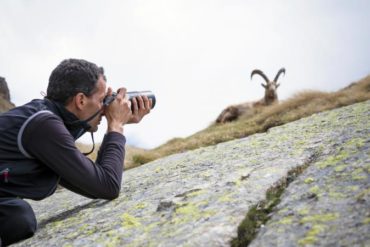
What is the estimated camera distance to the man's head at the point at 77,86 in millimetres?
3307

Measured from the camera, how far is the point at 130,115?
372 centimetres

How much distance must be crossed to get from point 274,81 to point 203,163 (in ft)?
66.1

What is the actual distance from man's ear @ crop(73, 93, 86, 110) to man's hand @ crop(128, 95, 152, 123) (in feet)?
1.74

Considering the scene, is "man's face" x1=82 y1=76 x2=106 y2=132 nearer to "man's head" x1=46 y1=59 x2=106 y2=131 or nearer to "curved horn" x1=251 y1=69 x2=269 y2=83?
"man's head" x1=46 y1=59 x2=106 y2=131

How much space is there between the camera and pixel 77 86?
10.9ft

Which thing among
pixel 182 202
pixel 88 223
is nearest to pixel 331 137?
pixel 182 202

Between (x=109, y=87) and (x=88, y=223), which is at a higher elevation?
(x=109, y=87)

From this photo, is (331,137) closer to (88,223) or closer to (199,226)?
(199,226)

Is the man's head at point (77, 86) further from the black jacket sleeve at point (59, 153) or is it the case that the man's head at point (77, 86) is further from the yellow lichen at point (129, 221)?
the yellow lichen at point (129, 221)

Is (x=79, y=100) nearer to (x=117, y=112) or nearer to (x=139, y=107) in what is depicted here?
(x=117, y=112)

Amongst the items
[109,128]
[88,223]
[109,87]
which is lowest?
[88,223]

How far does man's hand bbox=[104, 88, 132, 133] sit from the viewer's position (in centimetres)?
356

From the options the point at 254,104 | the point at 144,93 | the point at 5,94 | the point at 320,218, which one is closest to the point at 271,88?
the point at 254,104

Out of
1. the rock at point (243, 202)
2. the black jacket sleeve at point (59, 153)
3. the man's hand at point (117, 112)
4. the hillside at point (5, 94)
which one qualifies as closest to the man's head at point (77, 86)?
the man's hand at point (117, 112)
